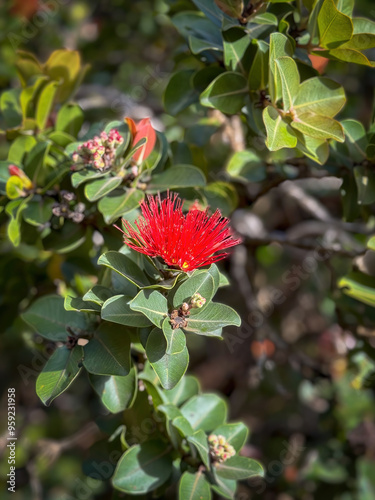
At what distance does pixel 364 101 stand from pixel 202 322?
2169 millimetres

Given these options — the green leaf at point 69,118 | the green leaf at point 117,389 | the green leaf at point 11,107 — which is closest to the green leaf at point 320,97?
the green leaf at point 69,118

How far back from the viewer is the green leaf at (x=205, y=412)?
114 cm

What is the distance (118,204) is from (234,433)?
572mm

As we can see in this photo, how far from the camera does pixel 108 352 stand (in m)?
0.94

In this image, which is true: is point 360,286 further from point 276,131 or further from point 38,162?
point 38,162

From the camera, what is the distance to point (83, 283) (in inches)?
48.9

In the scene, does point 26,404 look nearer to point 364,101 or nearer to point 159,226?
point 159,226

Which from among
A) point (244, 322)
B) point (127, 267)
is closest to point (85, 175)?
point (127, 267)

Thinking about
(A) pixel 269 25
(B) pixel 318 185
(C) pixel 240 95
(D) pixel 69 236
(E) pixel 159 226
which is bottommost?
(B) pixel 318 185

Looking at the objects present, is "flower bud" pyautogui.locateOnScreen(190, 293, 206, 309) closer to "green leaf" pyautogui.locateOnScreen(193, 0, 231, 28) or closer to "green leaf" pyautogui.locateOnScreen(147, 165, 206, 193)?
"green leaf" pyautogui.locateOnScreen(147, 165, 206, 193)

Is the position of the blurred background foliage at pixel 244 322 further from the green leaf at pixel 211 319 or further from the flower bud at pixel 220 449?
the green leaf at pixel 211 319

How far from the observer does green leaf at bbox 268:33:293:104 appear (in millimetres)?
944

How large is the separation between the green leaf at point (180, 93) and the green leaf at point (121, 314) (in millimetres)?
613

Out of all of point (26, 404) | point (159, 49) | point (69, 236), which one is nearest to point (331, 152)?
point (69, 236)
